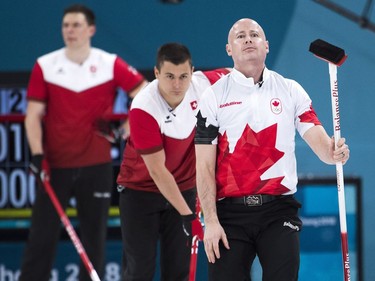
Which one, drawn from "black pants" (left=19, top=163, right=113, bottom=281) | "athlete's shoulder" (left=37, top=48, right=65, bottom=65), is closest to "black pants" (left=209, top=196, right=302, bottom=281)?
"black pants" (left=19, top=163, right=113, bottom=281)

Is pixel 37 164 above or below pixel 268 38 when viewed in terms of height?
below

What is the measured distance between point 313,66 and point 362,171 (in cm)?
70

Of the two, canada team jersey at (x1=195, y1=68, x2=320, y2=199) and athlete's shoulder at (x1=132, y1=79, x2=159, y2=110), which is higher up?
athlete's shoulder at (x1=132, y1=79, x2=159, y2=110)

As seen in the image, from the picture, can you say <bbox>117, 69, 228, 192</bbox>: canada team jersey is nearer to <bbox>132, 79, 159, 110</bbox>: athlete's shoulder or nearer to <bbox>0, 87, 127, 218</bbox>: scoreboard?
<bbox>132, 79, 159, 110</bbox>: athlete's shoulder

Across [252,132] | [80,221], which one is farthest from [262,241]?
[80,221]

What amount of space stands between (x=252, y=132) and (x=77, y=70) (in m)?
2.37

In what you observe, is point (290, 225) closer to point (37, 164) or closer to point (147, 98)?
point (147, 98)

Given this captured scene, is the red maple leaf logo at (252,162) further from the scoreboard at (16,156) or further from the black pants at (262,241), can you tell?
the scoreboard at (16,156)

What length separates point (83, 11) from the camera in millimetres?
5961

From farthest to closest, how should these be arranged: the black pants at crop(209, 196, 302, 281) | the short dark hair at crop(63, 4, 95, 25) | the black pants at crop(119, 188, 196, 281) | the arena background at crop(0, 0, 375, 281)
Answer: the arena background at crop(0, 0, 375, 281) → the short dark hair at crop(63, 4, 95, 25) → the black pants at crop(119, 188, 196, 281) → the black pants at crop(209, 196, 302, 281)

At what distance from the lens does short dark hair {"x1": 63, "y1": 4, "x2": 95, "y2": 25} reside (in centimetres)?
596

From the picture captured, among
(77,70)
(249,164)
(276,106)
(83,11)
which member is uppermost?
(83,11)

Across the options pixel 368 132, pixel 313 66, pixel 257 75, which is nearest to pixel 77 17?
pixel 313 66

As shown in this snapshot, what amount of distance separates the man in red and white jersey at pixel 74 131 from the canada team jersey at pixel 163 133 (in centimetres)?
92
